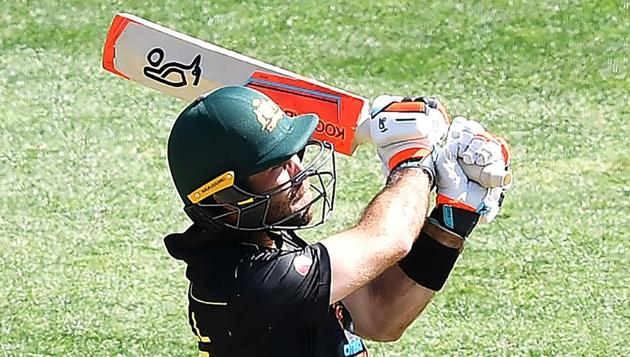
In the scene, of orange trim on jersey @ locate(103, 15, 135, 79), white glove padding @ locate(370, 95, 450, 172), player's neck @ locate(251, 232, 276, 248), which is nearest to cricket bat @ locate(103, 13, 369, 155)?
orange trim on jersey @ locate(103, 15, 135, 79)

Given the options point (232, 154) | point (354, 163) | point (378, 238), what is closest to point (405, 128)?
point (378, 238)

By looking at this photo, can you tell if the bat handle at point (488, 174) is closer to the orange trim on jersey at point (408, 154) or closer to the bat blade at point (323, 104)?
the orange trim on jersey at point (408, 154)

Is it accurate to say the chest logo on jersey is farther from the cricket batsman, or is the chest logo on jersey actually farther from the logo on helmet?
the logo on helmet

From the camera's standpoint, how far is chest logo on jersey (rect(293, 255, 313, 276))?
3117mm

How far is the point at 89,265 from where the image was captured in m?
6.05

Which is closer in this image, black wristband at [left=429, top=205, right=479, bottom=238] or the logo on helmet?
the logo on helmet

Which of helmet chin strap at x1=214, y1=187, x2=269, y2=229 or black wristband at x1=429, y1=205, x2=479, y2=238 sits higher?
helmet chin strap at x1=214, y1=187, x2=269, y2=229

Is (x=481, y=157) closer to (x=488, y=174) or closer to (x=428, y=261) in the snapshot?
(x=488, y=174)

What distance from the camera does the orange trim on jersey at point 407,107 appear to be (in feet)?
11.8

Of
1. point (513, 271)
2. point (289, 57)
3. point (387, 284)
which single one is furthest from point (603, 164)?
point (387, 284)

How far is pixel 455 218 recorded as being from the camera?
3588mm

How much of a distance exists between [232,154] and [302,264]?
1.08ft

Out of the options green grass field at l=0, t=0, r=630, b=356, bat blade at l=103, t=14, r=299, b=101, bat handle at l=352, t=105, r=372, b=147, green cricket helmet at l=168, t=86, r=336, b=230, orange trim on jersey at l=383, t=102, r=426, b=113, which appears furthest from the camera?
green grass field at l=0, t=0, r=630, b=356

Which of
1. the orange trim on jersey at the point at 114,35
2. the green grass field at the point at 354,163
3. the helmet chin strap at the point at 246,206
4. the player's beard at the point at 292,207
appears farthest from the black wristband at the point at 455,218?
the green grass field at the point at 354,163
